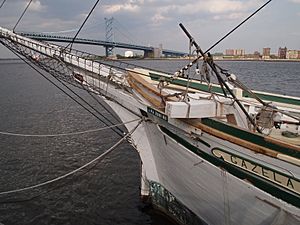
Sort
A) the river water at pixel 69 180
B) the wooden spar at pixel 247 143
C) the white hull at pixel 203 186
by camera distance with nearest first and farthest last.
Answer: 1. the wooden spar at pixel 247 143
2. the white hull at pixel 203 186
3. the river water at pixel 69 180

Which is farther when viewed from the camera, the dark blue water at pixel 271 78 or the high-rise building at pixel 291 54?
the high-rise building at pixel 291 54

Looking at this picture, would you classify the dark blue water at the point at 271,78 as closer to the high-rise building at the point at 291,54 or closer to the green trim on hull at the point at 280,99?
the green trim on hull at the point at 280,99

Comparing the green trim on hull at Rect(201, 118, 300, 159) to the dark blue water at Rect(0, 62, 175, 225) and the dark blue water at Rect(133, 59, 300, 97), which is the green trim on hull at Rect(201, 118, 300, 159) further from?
the dark blue water at Rect(133, 59, 300, 97)

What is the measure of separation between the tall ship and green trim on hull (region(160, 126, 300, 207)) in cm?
1

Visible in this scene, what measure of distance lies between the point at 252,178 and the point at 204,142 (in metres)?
0.94

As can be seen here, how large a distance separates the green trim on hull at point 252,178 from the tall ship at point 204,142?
0.01 m

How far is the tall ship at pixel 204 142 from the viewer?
14.6 ft

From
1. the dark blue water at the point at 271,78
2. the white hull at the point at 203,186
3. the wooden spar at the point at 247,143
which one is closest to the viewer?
the wooden spar at the point at 247,143

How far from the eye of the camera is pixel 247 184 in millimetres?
4734

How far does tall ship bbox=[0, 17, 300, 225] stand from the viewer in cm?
446

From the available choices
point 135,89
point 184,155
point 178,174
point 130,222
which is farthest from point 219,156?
point 130,222

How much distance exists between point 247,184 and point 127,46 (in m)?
32.3

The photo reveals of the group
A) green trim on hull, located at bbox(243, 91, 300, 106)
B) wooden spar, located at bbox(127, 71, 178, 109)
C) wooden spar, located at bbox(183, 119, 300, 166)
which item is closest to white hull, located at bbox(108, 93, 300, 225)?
wooden spar, located at bbox(183, 119, 300, 166)

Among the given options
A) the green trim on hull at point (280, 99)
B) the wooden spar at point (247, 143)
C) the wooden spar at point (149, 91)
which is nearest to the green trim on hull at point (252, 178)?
the wooden spar at point (247, 143)
